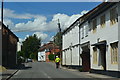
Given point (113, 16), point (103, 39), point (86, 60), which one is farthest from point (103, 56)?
point (86, 60)

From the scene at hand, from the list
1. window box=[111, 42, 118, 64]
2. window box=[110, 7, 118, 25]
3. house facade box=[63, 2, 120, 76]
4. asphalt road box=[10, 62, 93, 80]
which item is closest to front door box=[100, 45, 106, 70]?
house facade box=[63, 2, 120, 76]

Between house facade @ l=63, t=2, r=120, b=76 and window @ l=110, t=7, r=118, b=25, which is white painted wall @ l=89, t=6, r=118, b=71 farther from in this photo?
window @ l=110, t=7, r=118, b=25

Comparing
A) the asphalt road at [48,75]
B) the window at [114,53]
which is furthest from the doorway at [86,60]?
the window at [114,53]

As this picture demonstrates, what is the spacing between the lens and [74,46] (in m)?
38.9

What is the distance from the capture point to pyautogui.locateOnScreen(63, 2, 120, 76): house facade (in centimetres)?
2120

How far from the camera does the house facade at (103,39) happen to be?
69.6ft

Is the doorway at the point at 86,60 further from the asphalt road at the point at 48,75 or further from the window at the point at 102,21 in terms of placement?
the window at the point at 102,21

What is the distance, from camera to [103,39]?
2458 centimetres

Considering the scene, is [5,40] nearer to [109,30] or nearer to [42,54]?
[109,30]

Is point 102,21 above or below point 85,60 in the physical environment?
above

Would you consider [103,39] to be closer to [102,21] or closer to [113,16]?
[102,21]

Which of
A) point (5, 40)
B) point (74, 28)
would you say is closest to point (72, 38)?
point (74, 28)

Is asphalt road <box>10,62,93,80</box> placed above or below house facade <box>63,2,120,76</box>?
below

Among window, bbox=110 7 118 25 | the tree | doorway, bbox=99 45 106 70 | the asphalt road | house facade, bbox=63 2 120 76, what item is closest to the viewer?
house facade, bbox=63 2 120 76
